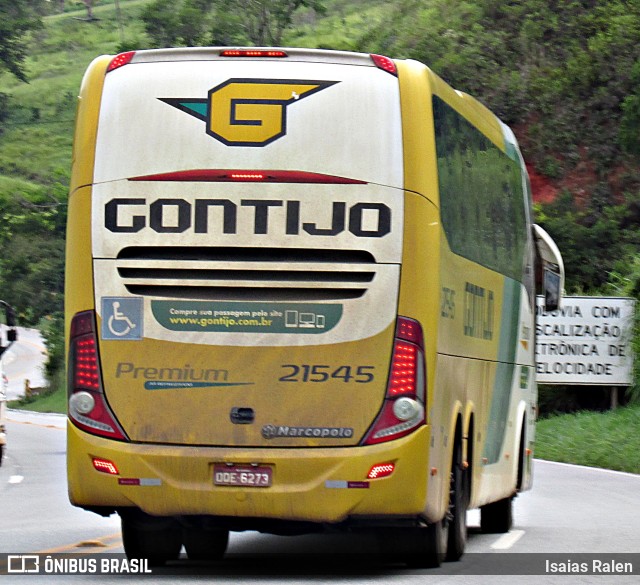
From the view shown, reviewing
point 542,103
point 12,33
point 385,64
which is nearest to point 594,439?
point 385,64

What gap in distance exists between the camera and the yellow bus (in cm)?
1034

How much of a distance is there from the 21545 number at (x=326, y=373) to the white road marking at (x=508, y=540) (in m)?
3.51

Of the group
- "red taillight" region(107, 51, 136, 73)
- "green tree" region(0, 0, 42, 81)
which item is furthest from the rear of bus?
"green tree" region(0, 0, 42, 81)

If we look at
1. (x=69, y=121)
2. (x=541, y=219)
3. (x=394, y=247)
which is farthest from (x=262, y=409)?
(x=69, y=121)

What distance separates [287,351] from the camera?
10398 millimetres

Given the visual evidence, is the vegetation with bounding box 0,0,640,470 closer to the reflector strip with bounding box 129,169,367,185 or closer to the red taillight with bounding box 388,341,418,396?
the red taillight with bounding box 388,341,418,396

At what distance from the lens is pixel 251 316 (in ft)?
34.2

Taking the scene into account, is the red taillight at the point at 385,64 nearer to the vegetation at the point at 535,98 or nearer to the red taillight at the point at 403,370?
the red taillight at the point at 403,370

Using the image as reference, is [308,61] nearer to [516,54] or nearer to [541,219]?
[541,219]

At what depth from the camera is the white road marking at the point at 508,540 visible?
13474mm

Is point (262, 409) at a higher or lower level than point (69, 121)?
lower

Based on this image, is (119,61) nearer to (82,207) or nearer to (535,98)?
(82,207)

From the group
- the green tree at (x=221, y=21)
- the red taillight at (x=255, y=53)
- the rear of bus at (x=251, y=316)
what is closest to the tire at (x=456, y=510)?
the rear of bus at (x=251, y=316)

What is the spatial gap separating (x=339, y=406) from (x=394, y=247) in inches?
42.5
